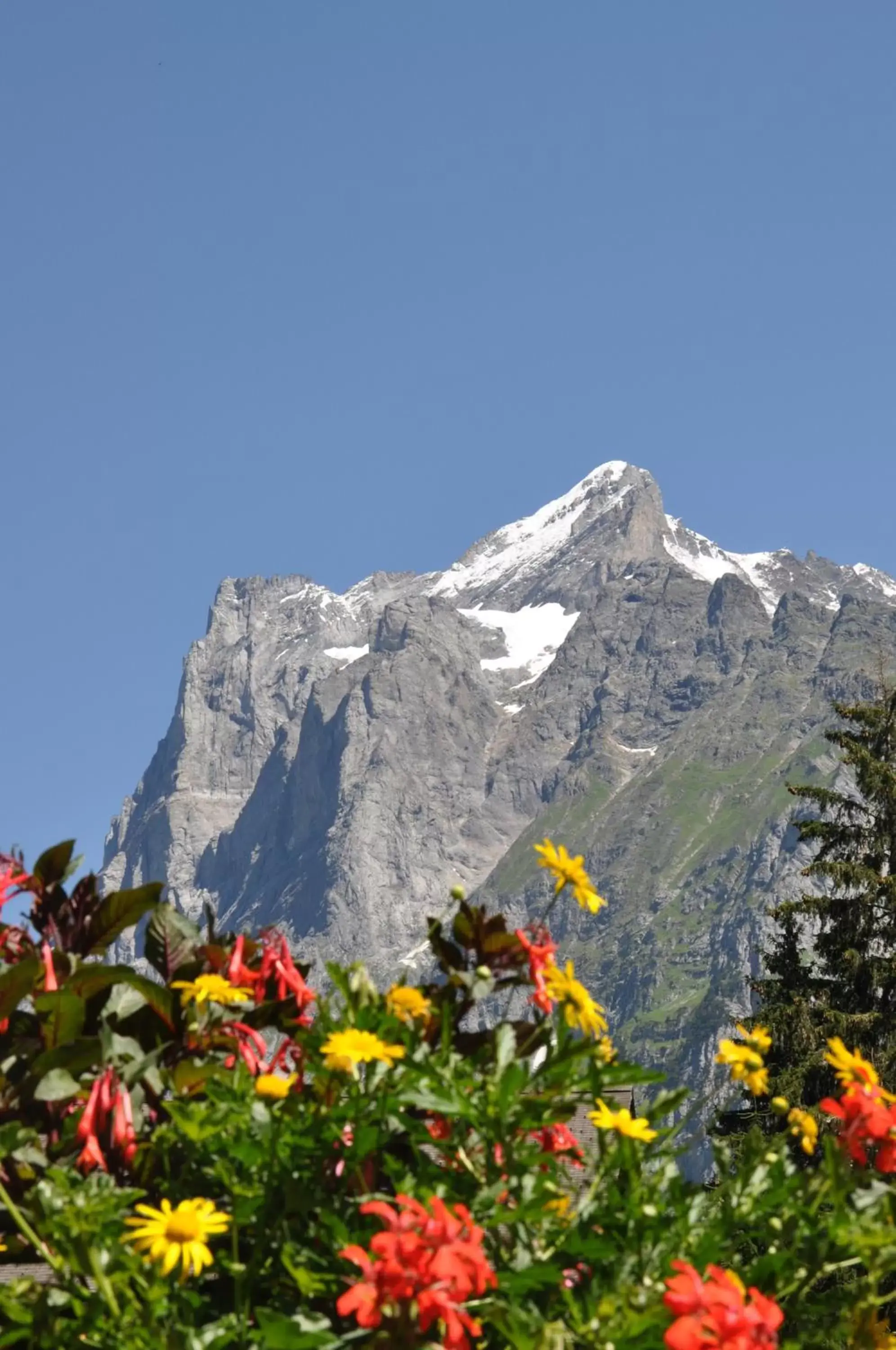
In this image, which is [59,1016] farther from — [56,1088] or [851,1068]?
[851,1068]

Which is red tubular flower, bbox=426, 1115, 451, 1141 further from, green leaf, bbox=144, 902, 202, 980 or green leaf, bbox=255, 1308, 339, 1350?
green leaf, bbox=144, 902, 202, 980

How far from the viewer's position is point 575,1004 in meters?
3.47

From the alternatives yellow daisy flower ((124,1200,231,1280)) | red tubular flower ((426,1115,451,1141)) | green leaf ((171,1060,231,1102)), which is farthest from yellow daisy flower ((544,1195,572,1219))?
green leaf ((171,1060,231,1102))

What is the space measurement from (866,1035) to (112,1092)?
24.4 meters

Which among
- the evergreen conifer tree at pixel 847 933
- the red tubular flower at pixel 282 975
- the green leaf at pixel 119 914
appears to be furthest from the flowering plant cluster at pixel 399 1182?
the evergreen conifer tree at pixel 847 933

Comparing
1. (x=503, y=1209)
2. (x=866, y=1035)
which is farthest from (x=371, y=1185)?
(x=866, y=1035)

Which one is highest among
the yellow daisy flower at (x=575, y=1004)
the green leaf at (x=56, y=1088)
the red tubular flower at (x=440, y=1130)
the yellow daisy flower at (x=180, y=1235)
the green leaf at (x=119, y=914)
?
the green leaf at (x=119, y=914)

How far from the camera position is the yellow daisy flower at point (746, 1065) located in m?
3.66

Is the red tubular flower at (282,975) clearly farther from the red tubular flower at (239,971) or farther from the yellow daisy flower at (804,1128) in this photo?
the yellow daisy flower at (804,1128)

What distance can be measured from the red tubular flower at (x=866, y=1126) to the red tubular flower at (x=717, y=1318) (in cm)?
59

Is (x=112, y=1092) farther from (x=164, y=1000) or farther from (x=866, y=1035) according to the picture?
(x=866, y=1035)

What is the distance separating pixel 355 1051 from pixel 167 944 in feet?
3.95

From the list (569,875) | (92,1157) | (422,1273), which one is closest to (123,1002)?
(92,1157)

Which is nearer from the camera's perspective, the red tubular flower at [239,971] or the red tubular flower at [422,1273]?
the red tubular flower at [422,1273]
